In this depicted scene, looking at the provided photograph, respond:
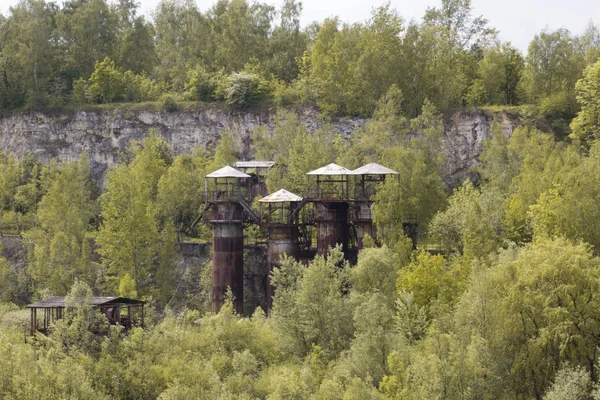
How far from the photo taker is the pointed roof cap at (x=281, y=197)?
221ft

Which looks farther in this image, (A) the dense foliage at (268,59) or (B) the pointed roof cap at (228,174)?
(A) the dense foliage at (268,59)

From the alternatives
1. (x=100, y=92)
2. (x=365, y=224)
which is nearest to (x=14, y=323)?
(x=365, y=224)

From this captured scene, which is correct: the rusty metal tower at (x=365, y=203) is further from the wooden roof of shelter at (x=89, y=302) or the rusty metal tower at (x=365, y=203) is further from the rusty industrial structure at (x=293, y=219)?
the wooden roof of shelter at (x=89, y=302)

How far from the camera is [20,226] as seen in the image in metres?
85.5

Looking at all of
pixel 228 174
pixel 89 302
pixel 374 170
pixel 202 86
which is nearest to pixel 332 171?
pixel 374 170

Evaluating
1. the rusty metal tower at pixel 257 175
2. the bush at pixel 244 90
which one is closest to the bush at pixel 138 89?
the bush at pixel 244 90

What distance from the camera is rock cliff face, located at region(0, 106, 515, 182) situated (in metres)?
89.6

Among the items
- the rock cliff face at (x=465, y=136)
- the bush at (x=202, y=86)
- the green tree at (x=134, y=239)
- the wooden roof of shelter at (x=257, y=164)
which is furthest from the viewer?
the bush at (x=202, y=86)

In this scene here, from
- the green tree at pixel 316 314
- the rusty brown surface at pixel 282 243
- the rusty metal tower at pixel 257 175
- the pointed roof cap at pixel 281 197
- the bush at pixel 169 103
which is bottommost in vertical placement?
the green tree at pixel 316 314

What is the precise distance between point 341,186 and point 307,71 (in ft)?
94.7

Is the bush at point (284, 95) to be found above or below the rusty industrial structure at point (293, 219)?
above

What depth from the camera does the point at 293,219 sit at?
2721 inches

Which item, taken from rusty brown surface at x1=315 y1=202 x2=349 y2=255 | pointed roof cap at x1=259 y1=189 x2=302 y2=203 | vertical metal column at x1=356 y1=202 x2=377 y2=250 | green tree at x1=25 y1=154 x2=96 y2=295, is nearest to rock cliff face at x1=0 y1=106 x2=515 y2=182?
green tree at x1=25 y1=154 x2=96 y2=295

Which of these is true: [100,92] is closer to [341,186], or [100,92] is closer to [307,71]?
[307,71]
